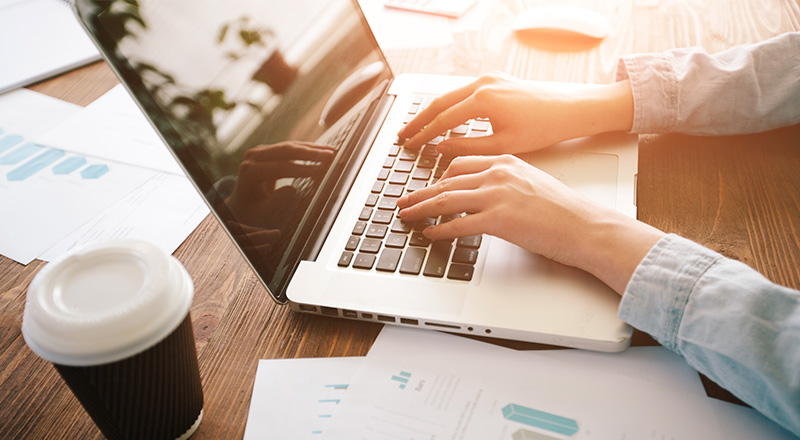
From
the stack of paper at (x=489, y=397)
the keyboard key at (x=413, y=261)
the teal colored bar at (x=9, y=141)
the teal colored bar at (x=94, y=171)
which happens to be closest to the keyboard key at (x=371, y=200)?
the keyboard key at (x=413, y=261)

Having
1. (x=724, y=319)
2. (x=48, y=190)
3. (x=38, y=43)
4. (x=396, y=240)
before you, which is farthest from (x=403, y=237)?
(x=38, y=43)

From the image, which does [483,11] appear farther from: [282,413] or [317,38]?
[282,413]

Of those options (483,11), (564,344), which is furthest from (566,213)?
(483,11)

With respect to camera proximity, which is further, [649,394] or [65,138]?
[65,138]

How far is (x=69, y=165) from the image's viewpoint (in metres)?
0.92

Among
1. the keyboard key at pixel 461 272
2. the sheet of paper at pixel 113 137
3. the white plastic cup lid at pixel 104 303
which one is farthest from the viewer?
the sheet of paper at pixel 113 137

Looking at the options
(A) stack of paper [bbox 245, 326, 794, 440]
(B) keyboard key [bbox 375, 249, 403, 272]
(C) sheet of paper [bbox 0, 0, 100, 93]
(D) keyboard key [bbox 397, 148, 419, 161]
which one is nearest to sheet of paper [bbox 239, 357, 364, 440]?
(A) stack of paper [bbox 245, 326, 794, 440]

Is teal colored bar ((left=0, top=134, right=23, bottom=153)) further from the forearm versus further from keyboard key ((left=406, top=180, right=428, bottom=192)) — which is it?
the forearm

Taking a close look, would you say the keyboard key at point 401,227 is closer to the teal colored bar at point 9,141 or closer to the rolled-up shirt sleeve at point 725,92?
the rolled-up shirt sleeve at point 725,92

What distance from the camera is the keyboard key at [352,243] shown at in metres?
0.66

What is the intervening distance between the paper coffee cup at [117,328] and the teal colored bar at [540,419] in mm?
281

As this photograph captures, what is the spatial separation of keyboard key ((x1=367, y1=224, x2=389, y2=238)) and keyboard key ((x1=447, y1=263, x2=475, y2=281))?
10cm

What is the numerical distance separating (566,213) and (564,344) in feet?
0.47

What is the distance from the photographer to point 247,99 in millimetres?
625
